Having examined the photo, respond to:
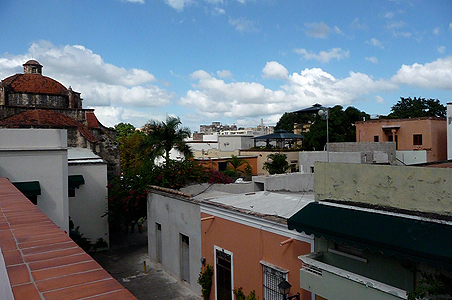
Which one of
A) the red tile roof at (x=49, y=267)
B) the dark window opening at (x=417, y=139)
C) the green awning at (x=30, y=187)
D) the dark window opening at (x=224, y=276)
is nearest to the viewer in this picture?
A: the red tile roof at (x=49, y=267)

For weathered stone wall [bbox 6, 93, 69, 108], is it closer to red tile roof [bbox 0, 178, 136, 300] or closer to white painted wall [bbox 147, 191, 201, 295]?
white painted wall [bbox 147, 191, 201, 295]

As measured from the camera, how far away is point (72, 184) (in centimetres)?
1652

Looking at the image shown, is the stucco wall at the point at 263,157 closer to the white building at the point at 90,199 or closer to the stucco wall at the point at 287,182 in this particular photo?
the stucco wall at the point at 287,182

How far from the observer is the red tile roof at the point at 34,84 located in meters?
34.6

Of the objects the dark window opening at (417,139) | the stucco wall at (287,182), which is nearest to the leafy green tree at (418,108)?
the dark window opening at (417,139)

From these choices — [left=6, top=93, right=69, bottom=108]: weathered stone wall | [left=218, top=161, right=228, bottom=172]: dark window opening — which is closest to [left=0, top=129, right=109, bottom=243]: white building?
[left=218, top=161, right=228, bottom=172]: dark window opening

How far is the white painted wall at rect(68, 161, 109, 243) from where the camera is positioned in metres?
17.3

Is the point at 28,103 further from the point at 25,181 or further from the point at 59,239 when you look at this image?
the point at 59,239

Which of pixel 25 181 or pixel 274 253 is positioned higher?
pixel 25 181

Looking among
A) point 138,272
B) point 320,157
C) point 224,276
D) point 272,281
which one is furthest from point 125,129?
point 272,281

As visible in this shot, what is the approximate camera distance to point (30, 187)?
11.3m

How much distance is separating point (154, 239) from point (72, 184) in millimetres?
5081

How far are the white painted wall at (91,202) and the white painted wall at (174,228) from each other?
3.85 meters

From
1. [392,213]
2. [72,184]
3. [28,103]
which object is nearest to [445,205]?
[392,213]
